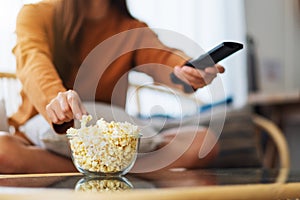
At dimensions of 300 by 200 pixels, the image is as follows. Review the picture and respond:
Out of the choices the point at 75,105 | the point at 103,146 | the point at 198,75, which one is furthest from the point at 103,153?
the point at 198,75

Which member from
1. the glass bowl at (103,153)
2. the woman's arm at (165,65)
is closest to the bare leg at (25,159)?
the glass bowl at (103,153)

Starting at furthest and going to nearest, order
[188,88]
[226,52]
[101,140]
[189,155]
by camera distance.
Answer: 1. [189,155]
2. [188,88]
3. [226,52]
4. [101,140]

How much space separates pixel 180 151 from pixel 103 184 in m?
0.38

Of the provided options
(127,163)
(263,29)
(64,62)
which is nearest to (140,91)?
(64,62)

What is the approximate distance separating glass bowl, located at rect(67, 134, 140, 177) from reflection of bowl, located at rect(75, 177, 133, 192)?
0.02 meters

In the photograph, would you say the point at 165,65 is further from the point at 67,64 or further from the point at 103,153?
the point at 103,153

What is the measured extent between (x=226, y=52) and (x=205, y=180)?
9.4 inches

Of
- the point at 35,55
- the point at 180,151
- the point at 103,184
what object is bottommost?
the point at 180,151

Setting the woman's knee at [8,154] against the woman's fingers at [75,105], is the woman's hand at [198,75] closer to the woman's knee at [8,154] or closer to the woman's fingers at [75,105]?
the woman's fingers at [75,105]

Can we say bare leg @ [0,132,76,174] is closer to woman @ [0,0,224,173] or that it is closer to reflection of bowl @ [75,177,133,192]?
woman @ [0,0,224,173]

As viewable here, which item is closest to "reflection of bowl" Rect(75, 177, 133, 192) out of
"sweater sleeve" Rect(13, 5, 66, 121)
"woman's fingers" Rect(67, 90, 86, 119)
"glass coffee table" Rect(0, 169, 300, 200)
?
"glass coffee table" Rect(0, 169, 300, 200)

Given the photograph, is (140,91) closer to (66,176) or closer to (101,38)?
(101,38)

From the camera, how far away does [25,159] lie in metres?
0.95

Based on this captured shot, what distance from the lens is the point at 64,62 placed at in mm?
1032
